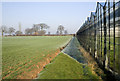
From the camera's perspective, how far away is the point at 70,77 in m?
3.29

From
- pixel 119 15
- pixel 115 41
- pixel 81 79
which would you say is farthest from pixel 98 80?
pixel 119 15

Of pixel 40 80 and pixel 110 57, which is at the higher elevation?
pixel 110 57

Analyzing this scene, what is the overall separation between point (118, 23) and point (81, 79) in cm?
184

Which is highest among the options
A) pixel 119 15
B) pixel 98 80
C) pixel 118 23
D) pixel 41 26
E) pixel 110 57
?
pixel 41 26

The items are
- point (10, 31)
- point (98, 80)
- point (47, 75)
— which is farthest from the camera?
point (10, 31)

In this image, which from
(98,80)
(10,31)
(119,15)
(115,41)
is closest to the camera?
(119,15)

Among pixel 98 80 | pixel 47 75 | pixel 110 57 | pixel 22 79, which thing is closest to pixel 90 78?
pixel 98 80

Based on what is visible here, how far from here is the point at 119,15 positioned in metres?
2.41

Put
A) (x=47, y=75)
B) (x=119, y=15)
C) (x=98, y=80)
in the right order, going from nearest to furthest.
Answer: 1. (x=119, y=15)
2. (x=98, y=80)
3. (x=47, y=75)

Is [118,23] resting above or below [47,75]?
above

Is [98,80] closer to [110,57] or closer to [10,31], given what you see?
[110,57]

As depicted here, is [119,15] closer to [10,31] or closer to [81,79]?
[81,79]

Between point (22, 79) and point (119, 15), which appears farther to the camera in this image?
point (22, 79)

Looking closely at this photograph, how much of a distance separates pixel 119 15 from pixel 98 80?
1.88 m
